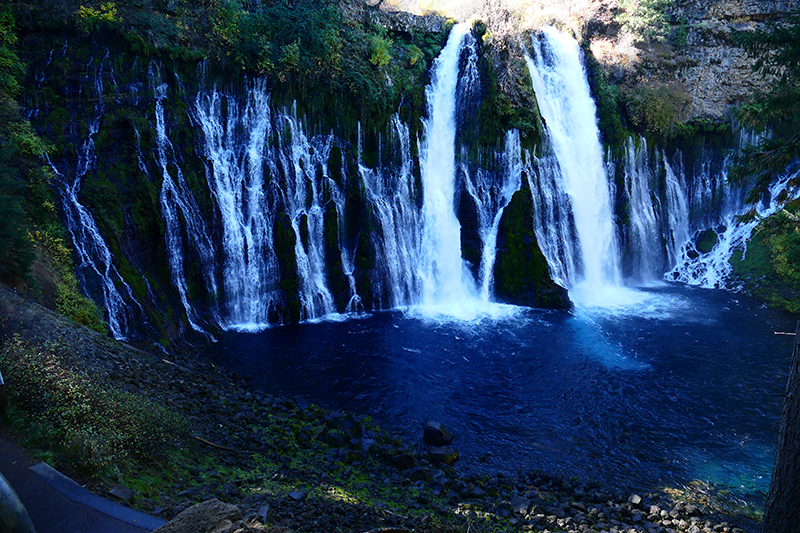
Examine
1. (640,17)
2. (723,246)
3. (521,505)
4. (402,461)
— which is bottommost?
(521,505)

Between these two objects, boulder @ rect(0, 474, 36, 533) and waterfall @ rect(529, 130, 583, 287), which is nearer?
boulder @ rect(0, 474, 36, 533)

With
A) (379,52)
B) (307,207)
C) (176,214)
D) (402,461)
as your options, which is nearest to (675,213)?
(379,52)

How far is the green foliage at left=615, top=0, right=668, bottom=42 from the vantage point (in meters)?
25.9

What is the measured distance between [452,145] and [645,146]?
1154cm

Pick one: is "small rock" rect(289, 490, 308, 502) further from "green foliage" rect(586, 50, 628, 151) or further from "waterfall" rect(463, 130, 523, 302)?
"green foliage" rect(586, 50, 628, 151)

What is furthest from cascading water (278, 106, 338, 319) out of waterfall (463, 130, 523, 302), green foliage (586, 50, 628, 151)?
green foliage (586, 50, 628, 151)

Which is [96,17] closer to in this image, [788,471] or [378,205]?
[378,205]

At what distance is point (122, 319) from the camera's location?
43.2ft

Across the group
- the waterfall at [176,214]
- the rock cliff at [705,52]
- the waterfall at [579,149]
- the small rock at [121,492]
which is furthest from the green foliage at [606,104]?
the small rock at [121,492]

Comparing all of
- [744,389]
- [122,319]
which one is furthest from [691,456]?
[122,319]

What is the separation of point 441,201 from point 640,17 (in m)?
16.9

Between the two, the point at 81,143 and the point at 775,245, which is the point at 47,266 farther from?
the point at 775,245

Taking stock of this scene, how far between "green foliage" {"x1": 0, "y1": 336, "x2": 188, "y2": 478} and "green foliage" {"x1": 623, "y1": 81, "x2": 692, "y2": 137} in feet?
86.3

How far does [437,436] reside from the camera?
34.6ft
